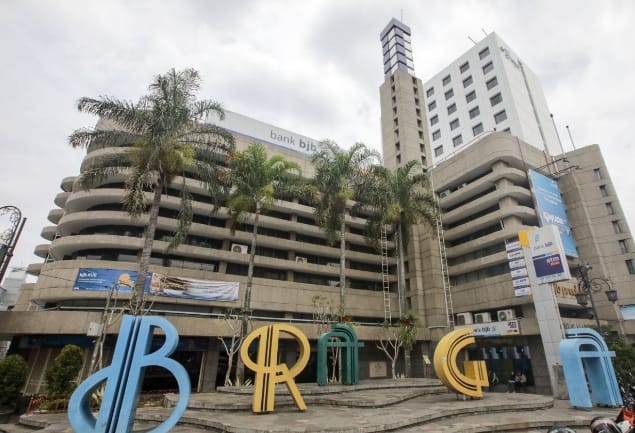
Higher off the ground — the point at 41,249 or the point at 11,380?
the point at 41,249

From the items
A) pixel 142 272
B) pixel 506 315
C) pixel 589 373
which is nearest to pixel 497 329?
pixel 506 315

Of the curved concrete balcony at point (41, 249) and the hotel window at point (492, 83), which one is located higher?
the hotel window at point (492, 83)

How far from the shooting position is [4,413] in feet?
52.9

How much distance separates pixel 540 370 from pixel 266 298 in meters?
22.9

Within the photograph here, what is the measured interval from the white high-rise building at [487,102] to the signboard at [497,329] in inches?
960

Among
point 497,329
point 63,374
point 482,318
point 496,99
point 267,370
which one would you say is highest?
point 496,99

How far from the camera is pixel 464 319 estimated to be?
108 feet

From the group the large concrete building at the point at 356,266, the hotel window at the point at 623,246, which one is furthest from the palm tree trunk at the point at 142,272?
the hotel window at the point at 623,246

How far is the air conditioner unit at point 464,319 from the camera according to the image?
3253 centimetres

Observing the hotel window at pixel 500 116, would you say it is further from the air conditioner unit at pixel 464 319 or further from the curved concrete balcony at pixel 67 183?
the curved concrete balcony at pixel 67 183

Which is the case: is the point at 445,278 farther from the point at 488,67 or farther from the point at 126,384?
the point at 488,67

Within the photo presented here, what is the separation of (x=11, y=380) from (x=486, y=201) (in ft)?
126

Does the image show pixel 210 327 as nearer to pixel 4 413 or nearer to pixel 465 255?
pixel 4 413

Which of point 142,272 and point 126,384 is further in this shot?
point 142,272
